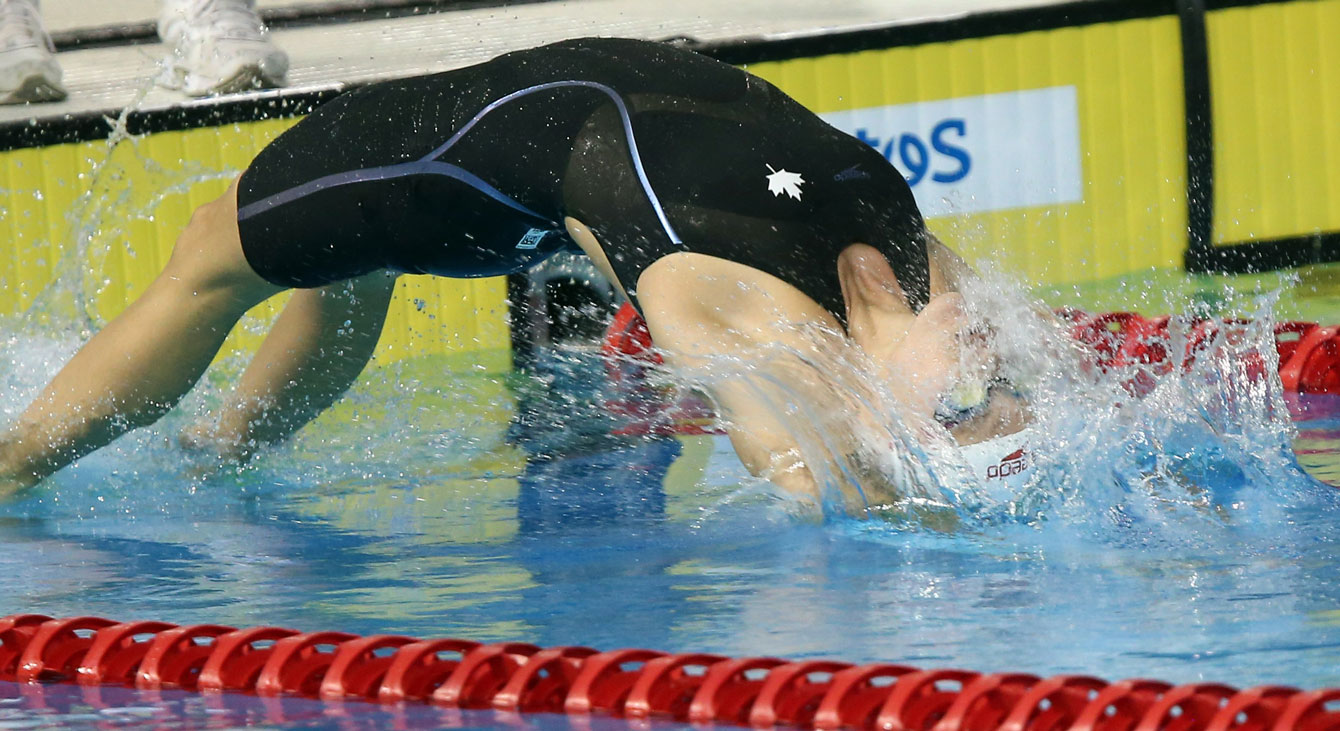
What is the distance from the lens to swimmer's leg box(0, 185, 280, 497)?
2.95 metres

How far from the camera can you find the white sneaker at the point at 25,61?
5.67m

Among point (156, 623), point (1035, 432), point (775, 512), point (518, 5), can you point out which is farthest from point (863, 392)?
point (518, 5)

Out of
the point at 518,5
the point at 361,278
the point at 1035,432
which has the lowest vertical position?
the point at 1035,432

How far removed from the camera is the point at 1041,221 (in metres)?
5.50

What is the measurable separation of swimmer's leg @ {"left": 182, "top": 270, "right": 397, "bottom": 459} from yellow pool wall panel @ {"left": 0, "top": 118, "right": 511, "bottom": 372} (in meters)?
1.69

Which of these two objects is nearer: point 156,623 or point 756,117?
point 156,623

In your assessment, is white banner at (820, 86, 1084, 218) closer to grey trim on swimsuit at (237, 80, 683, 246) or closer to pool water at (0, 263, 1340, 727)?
pool water at (0, 263, 1340, 727)

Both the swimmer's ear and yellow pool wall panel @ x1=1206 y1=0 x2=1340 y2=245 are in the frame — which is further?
yellow pool wall panel @ x1=1206 y1=0 x2=1340 y2=245

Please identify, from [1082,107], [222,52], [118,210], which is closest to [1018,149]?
[1082,107]

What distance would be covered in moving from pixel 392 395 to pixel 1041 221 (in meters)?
2.25

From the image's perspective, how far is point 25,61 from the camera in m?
5.67

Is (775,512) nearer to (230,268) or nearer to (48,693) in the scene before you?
(230,268)

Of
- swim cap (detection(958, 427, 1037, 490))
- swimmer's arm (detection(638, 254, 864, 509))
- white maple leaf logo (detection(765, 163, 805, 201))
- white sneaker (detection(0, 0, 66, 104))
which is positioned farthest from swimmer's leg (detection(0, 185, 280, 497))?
white sneaker (detection(0, 0, 66, 104))

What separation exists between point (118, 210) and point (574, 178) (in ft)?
9.47
